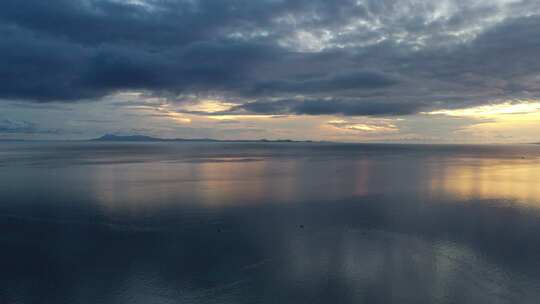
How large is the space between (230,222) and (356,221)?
52.3 ft

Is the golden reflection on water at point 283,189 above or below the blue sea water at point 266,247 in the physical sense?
above

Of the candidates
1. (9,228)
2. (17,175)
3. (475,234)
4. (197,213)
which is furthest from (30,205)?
(475,234)

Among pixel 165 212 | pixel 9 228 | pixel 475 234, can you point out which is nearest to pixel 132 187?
pixel 165 212

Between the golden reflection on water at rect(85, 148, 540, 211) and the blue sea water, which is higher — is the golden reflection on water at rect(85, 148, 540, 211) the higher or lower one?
the higher one

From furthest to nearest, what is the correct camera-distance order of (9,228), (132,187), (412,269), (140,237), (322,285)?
(132,187), (9,228), (140,237), (412,269), (322,285)

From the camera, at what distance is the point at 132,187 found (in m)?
72.3

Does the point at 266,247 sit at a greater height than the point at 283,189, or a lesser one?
lesser

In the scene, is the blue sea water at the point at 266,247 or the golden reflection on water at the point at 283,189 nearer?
the blue sea water at the point at 266,247

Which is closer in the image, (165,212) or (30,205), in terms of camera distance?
(165,212)

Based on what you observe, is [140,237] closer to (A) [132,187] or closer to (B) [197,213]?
(B) [197,213]

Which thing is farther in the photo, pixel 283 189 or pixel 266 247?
pixel 283 189

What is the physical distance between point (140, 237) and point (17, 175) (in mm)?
69541

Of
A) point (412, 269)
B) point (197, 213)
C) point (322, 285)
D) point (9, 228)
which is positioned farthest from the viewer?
point (197, 213)

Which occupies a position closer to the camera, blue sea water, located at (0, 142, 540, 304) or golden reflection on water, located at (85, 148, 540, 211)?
blue sea water, located at (0, 142, 540, 304)
